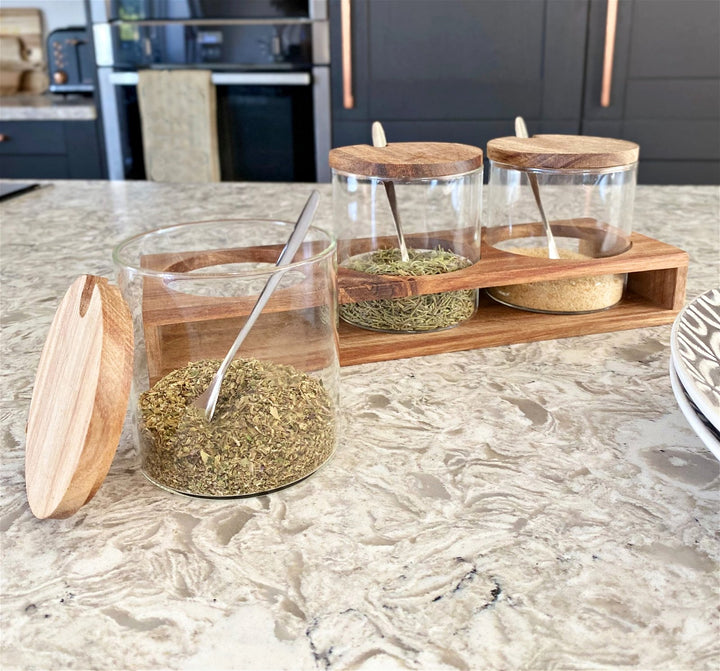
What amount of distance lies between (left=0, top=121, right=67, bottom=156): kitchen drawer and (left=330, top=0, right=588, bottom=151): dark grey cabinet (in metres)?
1.04

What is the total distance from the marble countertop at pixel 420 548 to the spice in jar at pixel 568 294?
127 millimetres

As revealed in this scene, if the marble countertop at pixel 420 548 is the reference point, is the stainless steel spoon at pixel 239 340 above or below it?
above

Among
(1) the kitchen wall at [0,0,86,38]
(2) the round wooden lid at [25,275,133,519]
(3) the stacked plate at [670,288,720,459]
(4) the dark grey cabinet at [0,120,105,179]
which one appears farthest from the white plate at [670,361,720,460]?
(1) the kitchen wall at [0,0,86,38]

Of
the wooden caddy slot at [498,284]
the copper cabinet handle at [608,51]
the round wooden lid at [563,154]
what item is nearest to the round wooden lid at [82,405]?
the wooden caddy slot at [498,284]

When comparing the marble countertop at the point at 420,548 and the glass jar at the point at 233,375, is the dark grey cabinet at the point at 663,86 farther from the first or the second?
the glass jar at the point at 233,375

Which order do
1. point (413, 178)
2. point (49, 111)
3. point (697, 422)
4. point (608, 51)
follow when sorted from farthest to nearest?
point (49, 111), point (608, 51), point (413, 178), point (697, 422)

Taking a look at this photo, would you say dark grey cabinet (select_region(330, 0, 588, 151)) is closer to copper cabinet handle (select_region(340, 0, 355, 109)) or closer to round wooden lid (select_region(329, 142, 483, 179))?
copper cabinet handle (select_region(340, 0, 355, 109))

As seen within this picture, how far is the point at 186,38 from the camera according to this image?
2.59 m

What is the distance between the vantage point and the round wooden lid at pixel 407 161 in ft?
2.30

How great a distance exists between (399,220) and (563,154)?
0.17 meters

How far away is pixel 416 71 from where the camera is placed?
2.65m

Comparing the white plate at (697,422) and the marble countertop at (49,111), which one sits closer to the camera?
the white plate at (697,422)

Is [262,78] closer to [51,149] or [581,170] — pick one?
[51,149]

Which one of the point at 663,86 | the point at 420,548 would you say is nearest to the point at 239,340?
the point at 420,548
